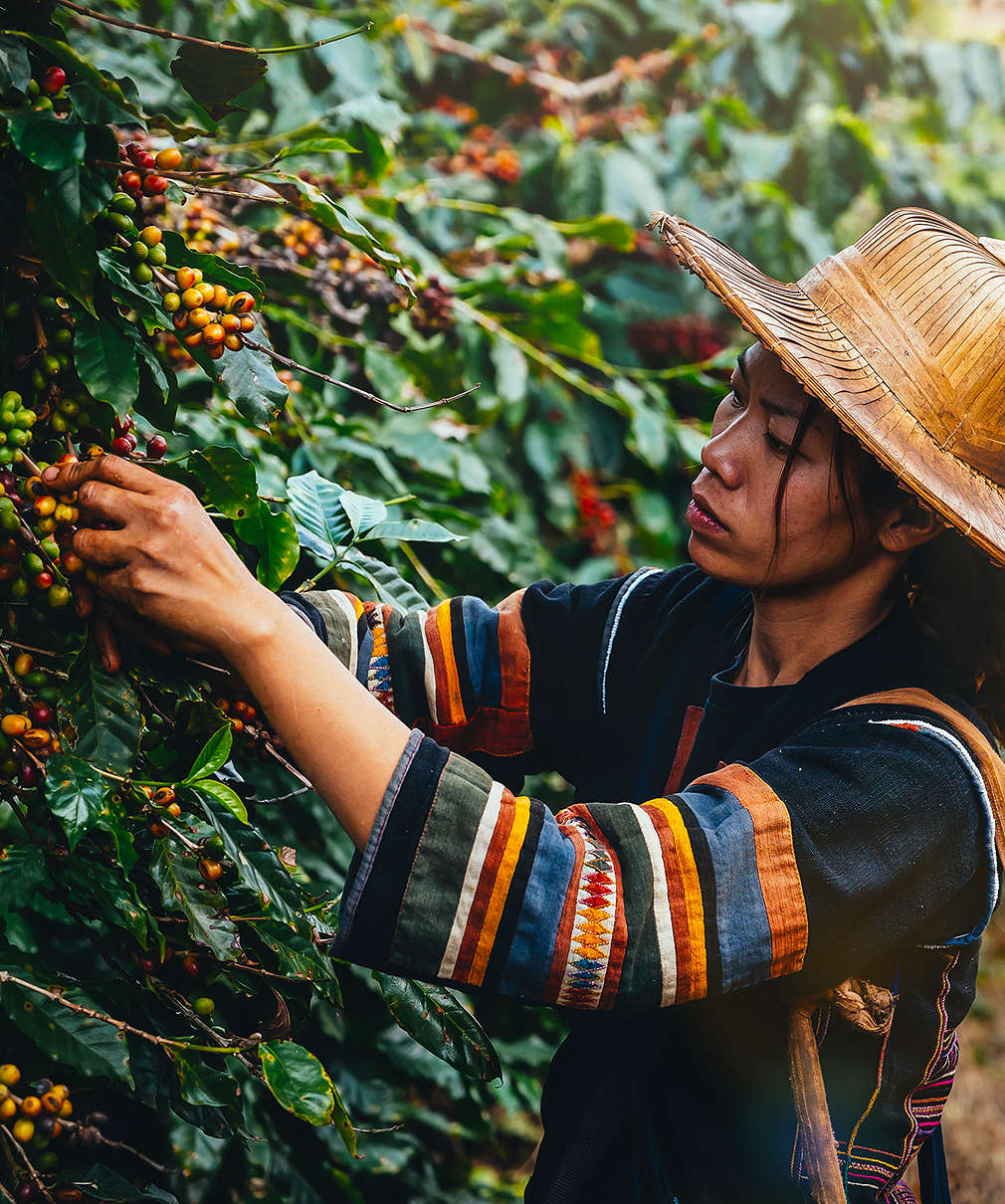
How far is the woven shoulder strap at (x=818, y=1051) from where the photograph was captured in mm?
1091

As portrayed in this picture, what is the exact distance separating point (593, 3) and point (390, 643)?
243cm

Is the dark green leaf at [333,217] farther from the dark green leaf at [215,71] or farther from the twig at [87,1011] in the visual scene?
the twig at [87,1011]

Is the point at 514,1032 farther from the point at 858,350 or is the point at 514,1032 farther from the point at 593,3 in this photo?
the point at 593,3

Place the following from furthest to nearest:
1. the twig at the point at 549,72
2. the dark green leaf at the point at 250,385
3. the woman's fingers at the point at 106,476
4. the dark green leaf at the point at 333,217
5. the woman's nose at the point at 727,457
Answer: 1. the twig at the point at 549,72
2. the woman's nose at the point at 727,457
3. the dark green leaf at the point at 333,217
4. the dark green leaf at the point at 250,385
5. the woman's fingers at the point at 106,476

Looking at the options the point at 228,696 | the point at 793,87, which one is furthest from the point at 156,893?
the point at 793,87

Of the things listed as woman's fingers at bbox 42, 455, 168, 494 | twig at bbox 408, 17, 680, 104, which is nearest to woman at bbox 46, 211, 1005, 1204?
woman's fingers at bbox 42, 455, 168, 494

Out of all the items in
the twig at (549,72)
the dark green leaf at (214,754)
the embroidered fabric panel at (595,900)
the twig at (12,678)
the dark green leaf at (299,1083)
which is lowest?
the dark green leaf at (299,1083)

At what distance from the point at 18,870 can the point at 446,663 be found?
1.74 ft

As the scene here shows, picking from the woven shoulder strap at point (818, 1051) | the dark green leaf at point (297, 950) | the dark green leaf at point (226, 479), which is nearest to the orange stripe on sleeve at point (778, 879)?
the woven shoulder strap at point (818, 1051)

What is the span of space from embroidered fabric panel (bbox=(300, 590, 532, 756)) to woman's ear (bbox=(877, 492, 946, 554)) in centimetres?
46

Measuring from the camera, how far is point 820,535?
121cm

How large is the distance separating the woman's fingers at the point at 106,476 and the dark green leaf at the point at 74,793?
0.22 meters

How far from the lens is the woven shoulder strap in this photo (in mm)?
1091

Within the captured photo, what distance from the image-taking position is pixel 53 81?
2.77ft
